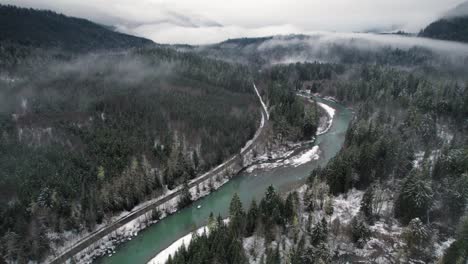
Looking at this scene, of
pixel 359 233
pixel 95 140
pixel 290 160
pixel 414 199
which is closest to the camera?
pixel 359 233

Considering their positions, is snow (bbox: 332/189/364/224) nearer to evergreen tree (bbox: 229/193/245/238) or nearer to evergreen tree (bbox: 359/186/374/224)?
evergreen tree (bbox: 359/186/374/224)

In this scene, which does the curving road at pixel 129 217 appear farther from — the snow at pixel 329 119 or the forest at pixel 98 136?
the snow at pixel 329 119

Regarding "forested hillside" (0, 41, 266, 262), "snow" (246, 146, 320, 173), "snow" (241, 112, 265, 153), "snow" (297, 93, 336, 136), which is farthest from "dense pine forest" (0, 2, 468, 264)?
"snow" (297, 93, 336, 136)

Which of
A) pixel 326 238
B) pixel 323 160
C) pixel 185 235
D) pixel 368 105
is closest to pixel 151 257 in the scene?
pixel 185 235

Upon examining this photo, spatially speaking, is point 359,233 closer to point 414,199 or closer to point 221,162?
point 414,199

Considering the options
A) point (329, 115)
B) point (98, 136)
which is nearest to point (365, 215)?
point (98, 136)

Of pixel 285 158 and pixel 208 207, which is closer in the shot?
pixel 208 207

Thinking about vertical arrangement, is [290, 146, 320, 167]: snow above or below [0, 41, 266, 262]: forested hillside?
below

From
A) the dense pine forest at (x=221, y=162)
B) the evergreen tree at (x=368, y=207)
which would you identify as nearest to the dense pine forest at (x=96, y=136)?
the dense pine forest at (x=221, y=162)

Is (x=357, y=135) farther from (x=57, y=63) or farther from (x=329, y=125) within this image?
(x=57, y=63)
